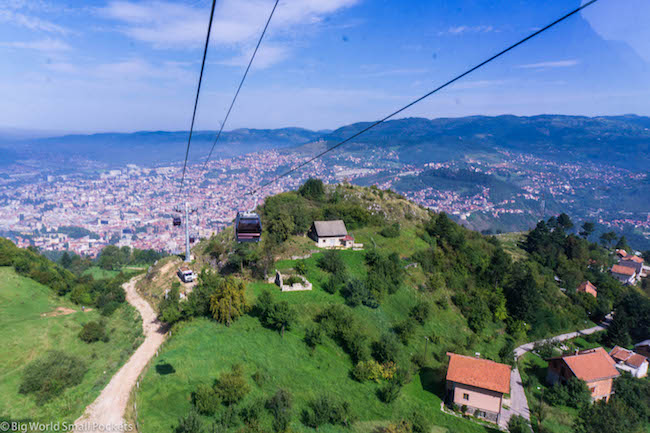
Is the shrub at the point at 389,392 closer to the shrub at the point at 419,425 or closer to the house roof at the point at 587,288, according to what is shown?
the shrub at the point at 419,425

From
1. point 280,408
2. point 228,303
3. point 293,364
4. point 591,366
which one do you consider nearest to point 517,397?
point 591,366

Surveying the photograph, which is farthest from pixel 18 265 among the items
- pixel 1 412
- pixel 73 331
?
pixel 1 412

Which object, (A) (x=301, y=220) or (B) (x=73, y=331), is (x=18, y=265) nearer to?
(B) (x=73, y=331)

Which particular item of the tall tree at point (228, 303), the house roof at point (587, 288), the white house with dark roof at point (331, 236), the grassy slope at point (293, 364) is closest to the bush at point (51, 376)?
the grassy slope at point (293, 364)

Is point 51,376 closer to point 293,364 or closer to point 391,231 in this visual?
point 293,364

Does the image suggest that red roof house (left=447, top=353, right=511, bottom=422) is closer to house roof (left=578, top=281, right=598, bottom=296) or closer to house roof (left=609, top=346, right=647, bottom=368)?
house roof (left=609, top=346, right=647, bottom=368)

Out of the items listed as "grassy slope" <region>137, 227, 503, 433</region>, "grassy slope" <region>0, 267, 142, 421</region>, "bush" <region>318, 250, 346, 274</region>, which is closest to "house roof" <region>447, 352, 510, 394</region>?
"grassy slope" <region>137, 227, 503, 433</region>
